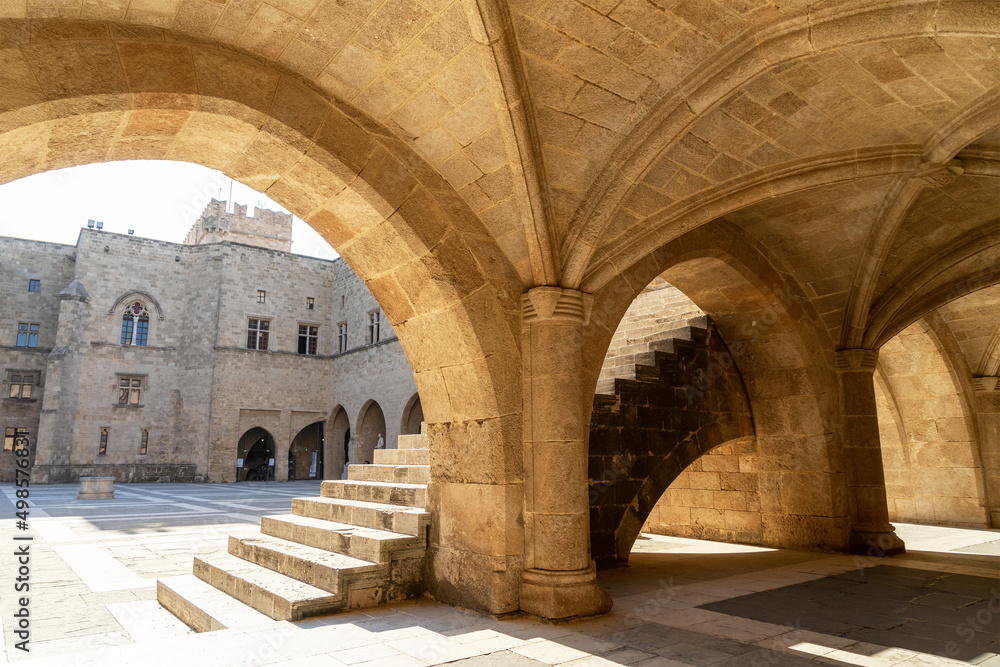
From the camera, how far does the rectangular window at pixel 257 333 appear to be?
22656 mm

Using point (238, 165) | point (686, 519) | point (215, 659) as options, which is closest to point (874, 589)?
point (686, 519)

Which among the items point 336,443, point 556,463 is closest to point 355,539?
point 556,463

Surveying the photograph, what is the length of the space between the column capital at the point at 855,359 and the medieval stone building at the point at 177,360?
14.3 meters

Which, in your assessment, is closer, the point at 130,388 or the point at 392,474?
the point at 392,474

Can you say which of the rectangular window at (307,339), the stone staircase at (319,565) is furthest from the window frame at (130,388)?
the stone staircase at (319,565)

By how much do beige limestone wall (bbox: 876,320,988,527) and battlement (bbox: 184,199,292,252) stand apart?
29.3 m

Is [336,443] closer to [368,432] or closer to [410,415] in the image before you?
[368,432]

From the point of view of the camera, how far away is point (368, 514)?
4613 mm

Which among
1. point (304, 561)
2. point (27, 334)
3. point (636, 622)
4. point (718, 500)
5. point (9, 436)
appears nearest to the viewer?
point (636, 622)

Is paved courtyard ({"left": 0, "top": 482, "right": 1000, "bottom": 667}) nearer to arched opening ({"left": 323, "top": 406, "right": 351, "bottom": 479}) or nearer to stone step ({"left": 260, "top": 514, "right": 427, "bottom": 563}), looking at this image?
stone step ({"left": 260, "top": 514, "right": 427, "bottom": 563})

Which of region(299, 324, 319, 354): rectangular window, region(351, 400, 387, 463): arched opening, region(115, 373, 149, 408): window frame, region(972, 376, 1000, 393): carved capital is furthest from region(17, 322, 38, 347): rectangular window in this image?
region(972, 376, 1000, 393): carved capital

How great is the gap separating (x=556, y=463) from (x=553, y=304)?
0.99m

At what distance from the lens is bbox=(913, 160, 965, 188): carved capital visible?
4569 mm

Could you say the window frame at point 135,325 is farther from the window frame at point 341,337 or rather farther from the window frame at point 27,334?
the window frame at point 341,337
